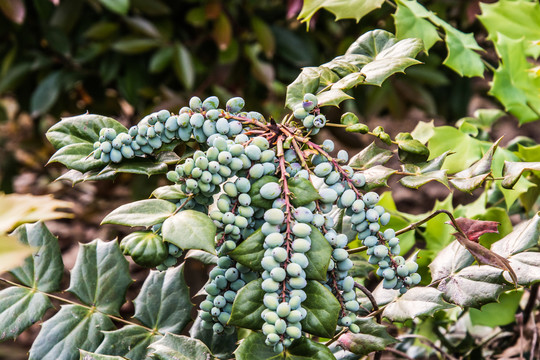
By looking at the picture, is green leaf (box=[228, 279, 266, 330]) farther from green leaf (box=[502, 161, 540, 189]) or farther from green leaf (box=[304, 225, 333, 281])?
green leaf (box=[502, 161, 540, 189])

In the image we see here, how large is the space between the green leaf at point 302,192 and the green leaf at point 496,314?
43 centimetres

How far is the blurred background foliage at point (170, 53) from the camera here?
1.60m

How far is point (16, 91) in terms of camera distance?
1.84 meters

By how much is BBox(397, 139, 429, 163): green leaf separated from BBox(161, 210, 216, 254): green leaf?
252 millimetres

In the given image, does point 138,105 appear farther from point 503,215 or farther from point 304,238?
point 304,238

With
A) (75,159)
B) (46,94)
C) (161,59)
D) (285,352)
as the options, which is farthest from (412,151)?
(46,94)

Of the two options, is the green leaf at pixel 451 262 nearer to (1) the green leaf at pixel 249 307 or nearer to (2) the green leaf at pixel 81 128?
(1) the green leaf at pixel 249 307

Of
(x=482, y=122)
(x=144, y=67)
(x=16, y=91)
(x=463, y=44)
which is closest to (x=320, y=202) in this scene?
(x=463, y=44)

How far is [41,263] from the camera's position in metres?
0.68

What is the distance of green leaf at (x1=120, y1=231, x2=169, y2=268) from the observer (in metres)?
0.47

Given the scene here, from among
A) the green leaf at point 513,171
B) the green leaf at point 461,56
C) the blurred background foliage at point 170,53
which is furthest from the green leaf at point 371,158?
the blurred background foliage at point 170,53

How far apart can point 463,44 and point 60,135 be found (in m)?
0.66

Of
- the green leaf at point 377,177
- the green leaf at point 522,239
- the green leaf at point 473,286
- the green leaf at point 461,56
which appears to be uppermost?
the green leaf at point 377,177

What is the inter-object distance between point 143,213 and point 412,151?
0.30m
